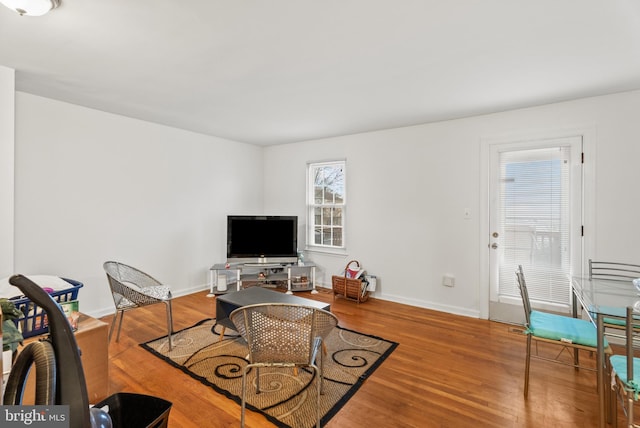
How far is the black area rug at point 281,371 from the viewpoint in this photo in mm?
2020

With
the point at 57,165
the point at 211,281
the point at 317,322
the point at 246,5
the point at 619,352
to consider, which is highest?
the point at 246,5

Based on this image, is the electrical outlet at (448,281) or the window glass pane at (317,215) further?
the window glass pane at (317,215)

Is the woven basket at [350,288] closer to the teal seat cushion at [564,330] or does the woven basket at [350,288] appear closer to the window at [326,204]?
the window at [326,204]

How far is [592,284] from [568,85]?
1.72 m

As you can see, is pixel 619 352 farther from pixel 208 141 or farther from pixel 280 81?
pixel 208 141

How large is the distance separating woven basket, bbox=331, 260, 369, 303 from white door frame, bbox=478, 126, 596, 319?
143 centimetres

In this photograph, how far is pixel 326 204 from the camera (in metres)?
4.96

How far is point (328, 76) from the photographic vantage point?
2.55m

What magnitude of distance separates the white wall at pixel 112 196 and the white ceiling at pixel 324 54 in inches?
16.5

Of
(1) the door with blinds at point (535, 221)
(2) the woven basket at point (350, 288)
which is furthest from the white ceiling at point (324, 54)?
(2) the woven basket at point (350, 288)

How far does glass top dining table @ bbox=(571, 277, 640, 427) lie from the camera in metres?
1.71

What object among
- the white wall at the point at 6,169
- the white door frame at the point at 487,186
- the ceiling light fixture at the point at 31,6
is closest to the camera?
the ceiling light fixture at the point at 31,6

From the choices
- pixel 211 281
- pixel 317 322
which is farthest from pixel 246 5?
pixel 211 281

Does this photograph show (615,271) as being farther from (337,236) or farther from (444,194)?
(337,236)
